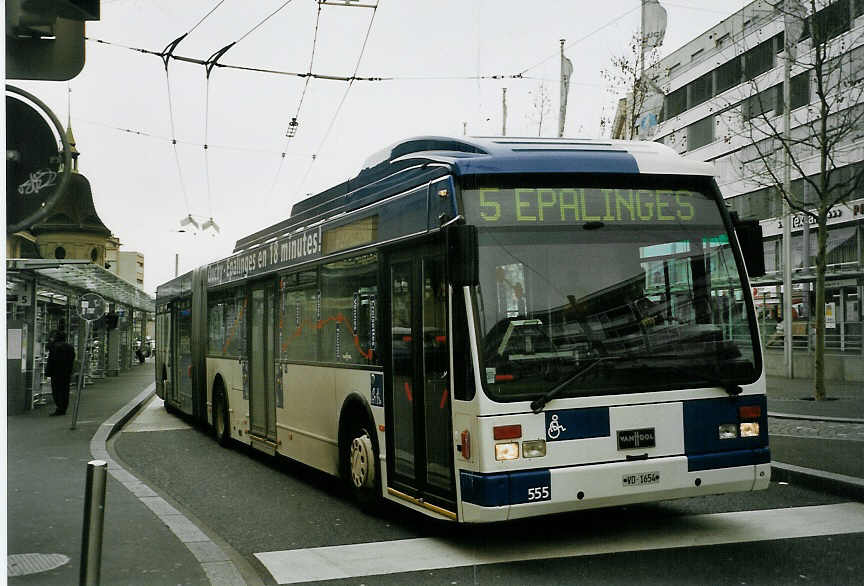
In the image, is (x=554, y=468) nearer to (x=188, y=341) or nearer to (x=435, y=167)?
(x=435, y=167)

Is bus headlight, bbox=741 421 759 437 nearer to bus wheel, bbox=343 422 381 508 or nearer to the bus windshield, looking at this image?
the bus windshield

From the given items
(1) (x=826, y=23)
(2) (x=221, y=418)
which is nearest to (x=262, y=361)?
(2) (x=221, y=418)

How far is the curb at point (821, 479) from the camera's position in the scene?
8.84 meters

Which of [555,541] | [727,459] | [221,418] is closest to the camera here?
[727,459]

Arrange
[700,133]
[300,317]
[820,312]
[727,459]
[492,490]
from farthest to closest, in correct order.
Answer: [700,133] < [820,312] < [300,317] < [727,459] < [492,490]

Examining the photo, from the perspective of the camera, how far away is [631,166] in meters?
7.34

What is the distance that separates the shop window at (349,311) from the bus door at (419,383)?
1.51 ft

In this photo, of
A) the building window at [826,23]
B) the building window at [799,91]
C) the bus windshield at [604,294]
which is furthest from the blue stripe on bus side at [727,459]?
the building window at [799,91]

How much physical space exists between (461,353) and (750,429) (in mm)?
2294

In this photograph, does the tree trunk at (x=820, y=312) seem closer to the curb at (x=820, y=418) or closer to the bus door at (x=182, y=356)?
the curb at (x=820, y=418)

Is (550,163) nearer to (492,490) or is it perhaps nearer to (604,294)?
(604,294)

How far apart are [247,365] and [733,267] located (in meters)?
7.60

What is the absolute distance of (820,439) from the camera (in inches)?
504

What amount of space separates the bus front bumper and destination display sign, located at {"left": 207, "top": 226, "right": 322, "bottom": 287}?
4.32 m
